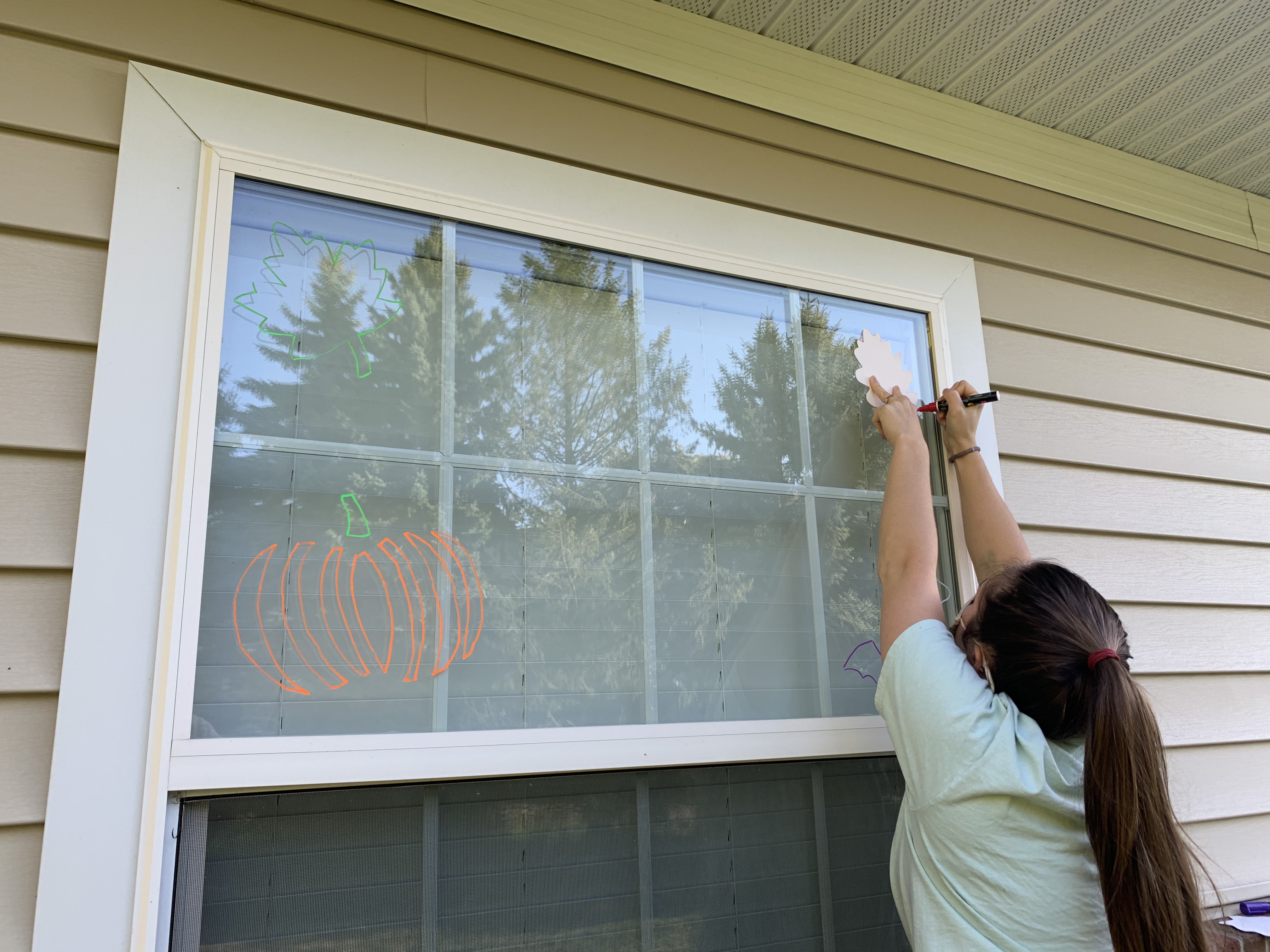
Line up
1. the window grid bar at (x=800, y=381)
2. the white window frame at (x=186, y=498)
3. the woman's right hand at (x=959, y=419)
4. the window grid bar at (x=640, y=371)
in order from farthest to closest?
the woman's right hand at (x=959, y=419), the window grid bar at (x=800, y=381), the window grid bar at (x=640, y=371), the white window frame at (x=186, y=498)

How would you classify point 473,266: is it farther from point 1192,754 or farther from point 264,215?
point 1192,754

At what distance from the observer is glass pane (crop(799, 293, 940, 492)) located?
1.74m

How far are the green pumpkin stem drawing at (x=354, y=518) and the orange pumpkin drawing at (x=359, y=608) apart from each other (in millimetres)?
26

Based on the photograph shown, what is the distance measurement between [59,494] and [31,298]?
28 centimetres

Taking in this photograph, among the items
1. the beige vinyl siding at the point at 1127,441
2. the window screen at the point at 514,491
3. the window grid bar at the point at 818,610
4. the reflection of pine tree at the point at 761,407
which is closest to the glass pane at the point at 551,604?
the window screen at the point at 514,491

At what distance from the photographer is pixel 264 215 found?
1364mm

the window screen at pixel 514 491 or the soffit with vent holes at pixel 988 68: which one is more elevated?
the soffit with vent holes at pixel 988 68

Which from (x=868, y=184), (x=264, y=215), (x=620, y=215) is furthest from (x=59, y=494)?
(x=868, y=184)

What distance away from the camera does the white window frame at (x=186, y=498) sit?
3.63ft

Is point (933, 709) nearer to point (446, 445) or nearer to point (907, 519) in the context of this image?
point (907, 519)

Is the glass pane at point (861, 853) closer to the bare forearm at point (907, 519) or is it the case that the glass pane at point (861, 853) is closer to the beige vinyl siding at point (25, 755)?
the bare forearm at point (907, 519)

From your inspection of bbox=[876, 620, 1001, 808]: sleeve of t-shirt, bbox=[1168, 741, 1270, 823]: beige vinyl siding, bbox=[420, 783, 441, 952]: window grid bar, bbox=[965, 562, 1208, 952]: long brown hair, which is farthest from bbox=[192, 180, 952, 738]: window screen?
bbox=[1168, 741, 1270, 823]: beige vinyl siding

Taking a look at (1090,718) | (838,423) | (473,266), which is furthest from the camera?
(838,423)

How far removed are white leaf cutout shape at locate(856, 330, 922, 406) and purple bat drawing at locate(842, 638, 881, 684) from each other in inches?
19.1
